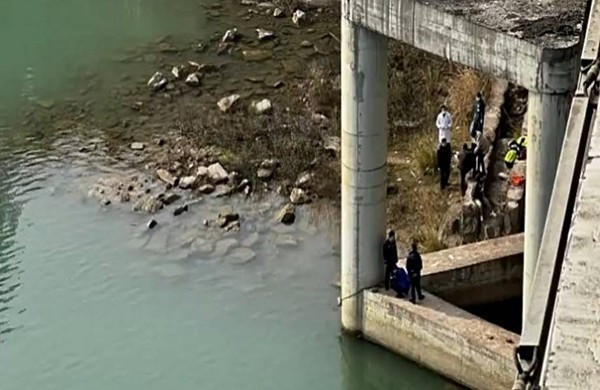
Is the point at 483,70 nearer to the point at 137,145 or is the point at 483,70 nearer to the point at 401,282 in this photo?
the point at 401,282

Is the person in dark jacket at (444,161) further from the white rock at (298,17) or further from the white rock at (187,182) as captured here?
the white rock at (298,17)

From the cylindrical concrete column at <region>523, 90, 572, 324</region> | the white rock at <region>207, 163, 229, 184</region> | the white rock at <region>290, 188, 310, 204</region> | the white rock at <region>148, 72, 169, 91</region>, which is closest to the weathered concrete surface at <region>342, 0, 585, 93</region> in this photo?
the cylindrical concrete column at <region>523, 90, 572, 324</region>

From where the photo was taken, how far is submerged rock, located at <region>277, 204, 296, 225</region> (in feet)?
70.2

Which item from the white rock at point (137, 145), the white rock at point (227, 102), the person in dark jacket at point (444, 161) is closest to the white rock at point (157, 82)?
the white rock at point (227, 102)

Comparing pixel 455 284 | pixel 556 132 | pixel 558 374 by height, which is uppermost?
pixel 558 374

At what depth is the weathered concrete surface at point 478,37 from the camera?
565 inches

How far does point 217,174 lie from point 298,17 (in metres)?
8.69

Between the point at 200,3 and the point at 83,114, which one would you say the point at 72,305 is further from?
the point at 200,3

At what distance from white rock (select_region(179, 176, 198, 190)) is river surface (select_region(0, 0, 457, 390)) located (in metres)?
0.74

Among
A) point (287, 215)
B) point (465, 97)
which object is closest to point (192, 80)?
point (465, 97)

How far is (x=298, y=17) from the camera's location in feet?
100

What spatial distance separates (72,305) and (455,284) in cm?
543

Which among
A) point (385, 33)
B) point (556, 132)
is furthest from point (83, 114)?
point (556, 132)

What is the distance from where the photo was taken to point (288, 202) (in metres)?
22.0
